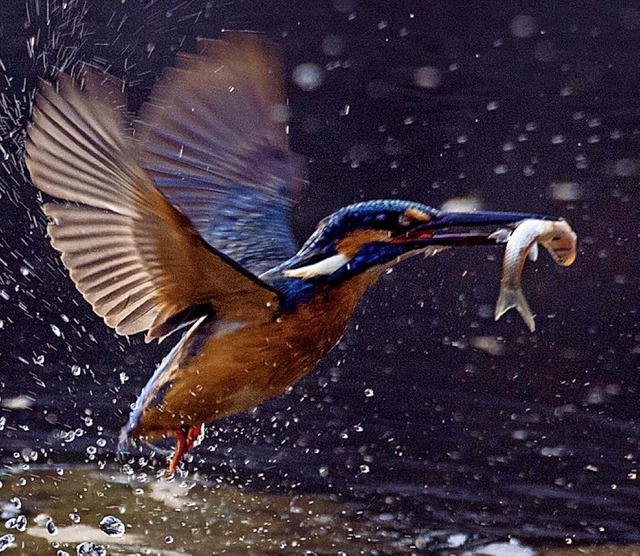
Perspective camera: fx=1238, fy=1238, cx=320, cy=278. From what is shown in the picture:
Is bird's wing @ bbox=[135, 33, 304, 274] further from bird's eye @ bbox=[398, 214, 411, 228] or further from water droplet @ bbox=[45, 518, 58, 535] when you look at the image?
water droplet @ bbox=[45, 518, 58, 535]

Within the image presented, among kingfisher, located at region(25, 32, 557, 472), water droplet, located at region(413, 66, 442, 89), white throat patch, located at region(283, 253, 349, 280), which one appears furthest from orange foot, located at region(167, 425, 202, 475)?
water droplet, located at region(413, 66, 442, 89)

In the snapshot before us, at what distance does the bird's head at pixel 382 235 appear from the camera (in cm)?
239

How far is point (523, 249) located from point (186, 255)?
626 millimetres

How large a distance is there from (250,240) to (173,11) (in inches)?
159

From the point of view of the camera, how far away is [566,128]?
6082 millimetres

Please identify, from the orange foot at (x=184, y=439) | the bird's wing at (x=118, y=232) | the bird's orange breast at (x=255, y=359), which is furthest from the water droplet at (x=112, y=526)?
the bird's wing at (x=118, y=232)

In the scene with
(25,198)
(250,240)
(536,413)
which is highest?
(250,240)

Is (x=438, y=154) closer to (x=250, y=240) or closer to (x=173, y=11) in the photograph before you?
(x=173, y=11)

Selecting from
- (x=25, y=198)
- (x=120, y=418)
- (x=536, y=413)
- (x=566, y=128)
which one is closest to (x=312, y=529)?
(x=120, y=418)

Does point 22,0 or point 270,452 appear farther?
point 22,0

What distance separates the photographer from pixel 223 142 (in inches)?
115

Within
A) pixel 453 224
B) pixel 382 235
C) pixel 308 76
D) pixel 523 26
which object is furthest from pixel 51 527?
pixel 523 26

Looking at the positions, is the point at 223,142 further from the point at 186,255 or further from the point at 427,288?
the point at 427,288

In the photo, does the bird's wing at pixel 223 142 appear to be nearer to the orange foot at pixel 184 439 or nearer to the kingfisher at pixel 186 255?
the kingfisher at pixel 186 255
